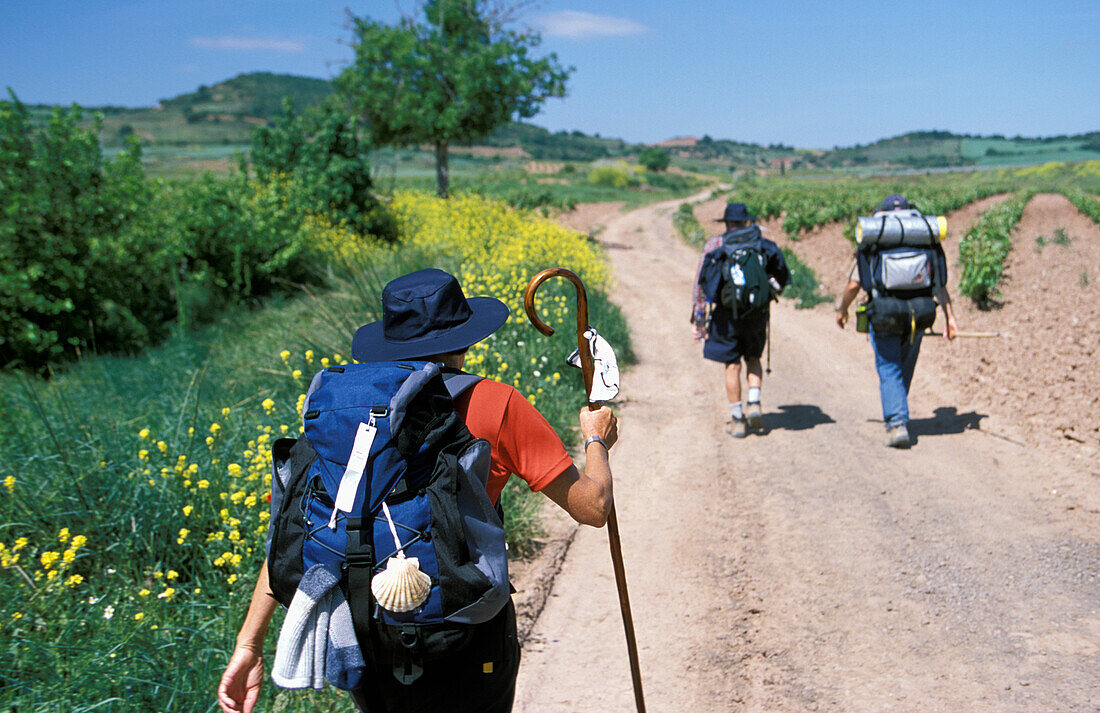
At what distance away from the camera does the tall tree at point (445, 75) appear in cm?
2006

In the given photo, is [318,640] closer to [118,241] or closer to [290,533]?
[290,533]

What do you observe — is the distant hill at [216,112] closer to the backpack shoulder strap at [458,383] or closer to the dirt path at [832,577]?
the dirt path at [832,577]

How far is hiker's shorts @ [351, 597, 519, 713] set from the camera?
1779 millimetres

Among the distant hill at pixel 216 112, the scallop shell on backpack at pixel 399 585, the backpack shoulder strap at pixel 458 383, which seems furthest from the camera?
the distant hill at pixel 216 112

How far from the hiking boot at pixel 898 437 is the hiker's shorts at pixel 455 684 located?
484 cm

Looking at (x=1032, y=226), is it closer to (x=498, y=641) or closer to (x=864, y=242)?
(x=864, y=242)

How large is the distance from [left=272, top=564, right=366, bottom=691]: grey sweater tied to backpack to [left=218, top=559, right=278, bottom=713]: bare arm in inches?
9.8

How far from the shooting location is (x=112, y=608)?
10.7 feet

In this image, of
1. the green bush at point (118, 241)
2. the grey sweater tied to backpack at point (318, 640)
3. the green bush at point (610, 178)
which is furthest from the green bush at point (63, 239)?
the green bush at point (610, 178)

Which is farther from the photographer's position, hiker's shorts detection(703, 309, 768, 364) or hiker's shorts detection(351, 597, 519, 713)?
hiker's shorts detection(703, 309, 768, 364)

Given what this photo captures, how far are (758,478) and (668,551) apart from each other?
4.26 ft

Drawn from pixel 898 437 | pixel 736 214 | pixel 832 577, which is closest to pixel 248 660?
pixel 832 577

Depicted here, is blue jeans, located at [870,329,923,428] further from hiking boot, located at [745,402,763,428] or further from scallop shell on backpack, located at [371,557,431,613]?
scallop shell on backpack, located at [371,557,431,613]

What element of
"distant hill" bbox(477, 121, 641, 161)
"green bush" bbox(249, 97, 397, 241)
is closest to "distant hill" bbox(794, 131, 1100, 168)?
"distant hill" bbox(477, 121, 641, 161)
